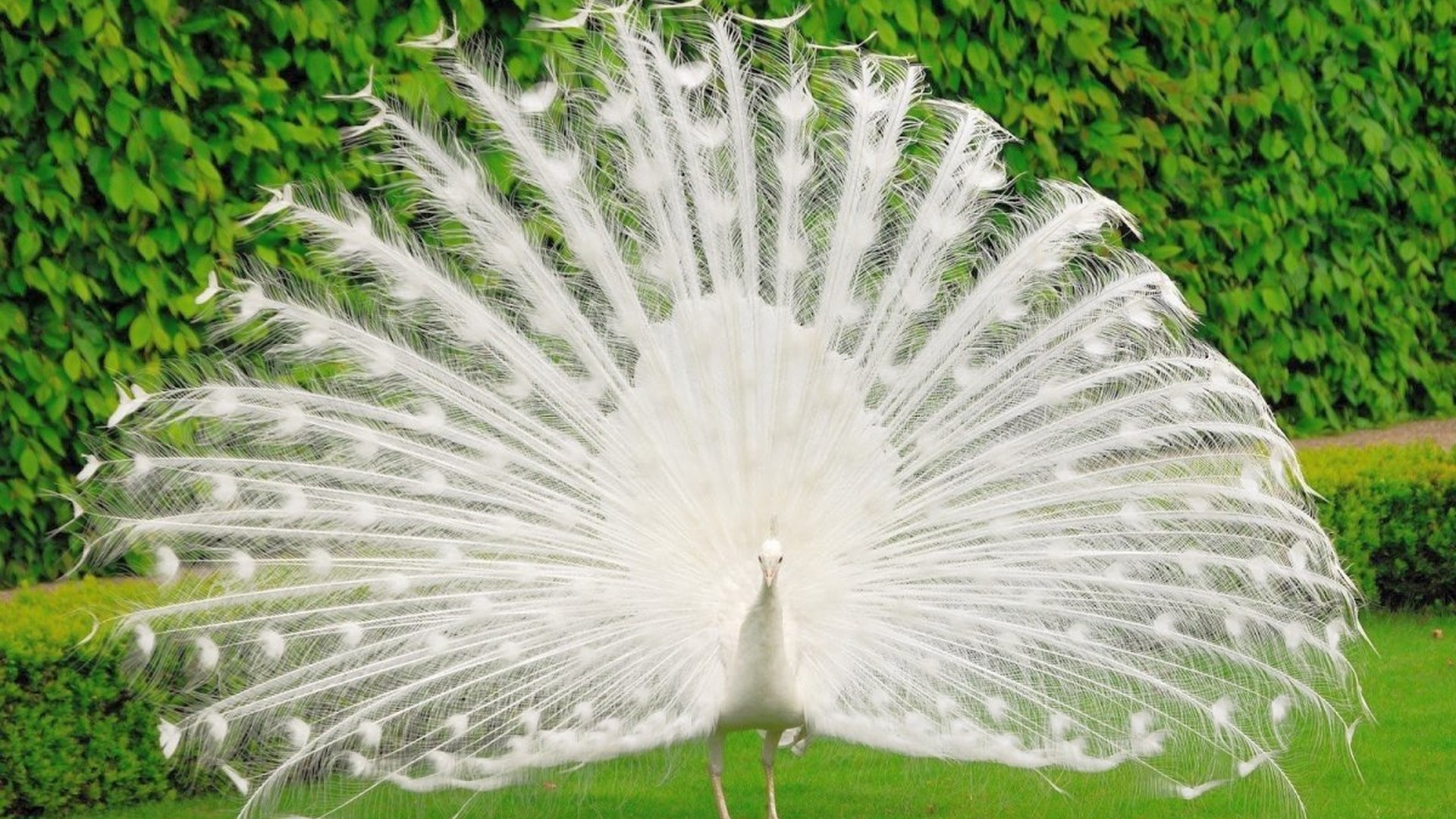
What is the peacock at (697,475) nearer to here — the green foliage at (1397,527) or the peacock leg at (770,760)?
the peacock leg at (770,760)

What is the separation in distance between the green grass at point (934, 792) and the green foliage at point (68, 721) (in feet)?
0.39

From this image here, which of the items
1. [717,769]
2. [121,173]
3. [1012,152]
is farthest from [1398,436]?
[121,173]

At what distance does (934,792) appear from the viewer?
670cm

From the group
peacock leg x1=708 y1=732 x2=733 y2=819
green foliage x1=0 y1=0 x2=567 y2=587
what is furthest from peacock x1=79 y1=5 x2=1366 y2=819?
green foliage x1=0 y1=0 x2=567 y2=587

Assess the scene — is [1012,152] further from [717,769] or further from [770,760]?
[717,769]

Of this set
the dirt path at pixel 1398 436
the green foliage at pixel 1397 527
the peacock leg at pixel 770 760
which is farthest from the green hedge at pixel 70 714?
the dirt path at pixel 1398 436

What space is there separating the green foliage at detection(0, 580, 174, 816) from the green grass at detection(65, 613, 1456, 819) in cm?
12

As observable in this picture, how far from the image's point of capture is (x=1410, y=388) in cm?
Result: 1279

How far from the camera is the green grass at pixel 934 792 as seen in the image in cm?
622

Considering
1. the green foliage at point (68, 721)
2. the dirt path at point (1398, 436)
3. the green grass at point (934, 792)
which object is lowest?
the green grass at point (934, 792)

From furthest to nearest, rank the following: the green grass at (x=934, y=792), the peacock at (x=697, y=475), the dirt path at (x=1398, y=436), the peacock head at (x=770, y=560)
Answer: the dirt path at (x=1398, y=436), the green grass at (x=934, y=792), the peacock at (x=697, y=475), the peacock head at (x=770, y=560)

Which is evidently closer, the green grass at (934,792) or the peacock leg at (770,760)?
the peacock leg at (770,760)

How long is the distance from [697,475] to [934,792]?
5.54 feet

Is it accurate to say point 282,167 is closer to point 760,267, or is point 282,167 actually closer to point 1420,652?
point 760,267
